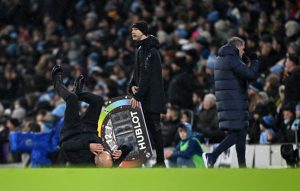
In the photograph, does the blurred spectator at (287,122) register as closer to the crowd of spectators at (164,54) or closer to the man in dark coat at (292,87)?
the crowd of spectators at (164,54)

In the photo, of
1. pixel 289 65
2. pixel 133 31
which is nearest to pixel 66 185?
pixel 133 31

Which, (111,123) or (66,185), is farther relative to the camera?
(111,123)

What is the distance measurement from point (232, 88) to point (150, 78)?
40.4 inches

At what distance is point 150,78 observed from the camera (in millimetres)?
13383

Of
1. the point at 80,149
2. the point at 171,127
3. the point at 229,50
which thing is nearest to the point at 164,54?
the point at 171,127

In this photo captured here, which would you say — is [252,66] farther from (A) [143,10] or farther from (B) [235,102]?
(A) [143,10]

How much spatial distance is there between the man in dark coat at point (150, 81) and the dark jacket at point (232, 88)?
77 cm

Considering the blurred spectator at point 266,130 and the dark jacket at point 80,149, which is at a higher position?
the dark jacket at point 80,149

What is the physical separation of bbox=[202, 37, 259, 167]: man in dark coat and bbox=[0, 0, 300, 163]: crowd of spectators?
7.63 feet

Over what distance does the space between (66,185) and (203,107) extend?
9.74m

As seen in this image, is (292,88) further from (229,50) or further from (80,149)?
(80,149)

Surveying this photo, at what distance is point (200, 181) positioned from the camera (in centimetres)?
881

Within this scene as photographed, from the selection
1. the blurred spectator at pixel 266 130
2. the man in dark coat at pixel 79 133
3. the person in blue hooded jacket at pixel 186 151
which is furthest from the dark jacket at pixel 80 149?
the blurred spectator at pixel 266 130

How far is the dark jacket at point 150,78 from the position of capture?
13344mm
